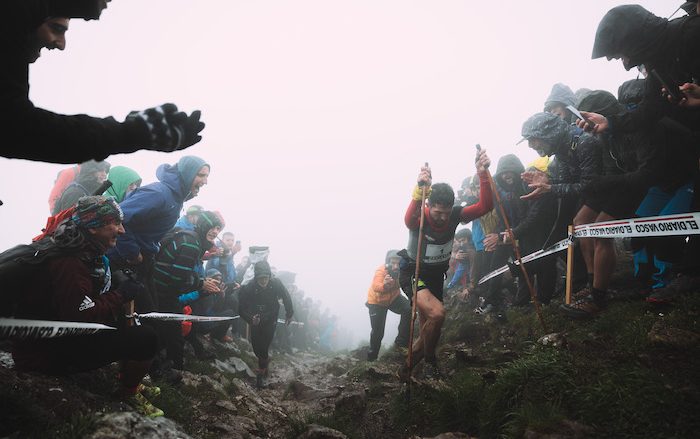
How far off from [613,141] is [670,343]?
130 inches

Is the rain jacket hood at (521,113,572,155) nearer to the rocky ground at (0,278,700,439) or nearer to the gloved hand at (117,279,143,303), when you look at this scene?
the rocky ground at (0,278,700,439)

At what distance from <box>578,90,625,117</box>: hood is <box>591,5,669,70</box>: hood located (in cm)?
84

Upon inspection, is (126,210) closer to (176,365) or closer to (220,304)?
(176,365)

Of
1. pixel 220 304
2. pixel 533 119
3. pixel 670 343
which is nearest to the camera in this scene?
pixel 670 343

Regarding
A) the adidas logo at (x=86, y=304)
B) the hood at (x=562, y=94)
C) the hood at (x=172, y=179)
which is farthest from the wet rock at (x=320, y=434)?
the hood at (x=562, y=94)

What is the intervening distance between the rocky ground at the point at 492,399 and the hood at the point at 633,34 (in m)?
3.15

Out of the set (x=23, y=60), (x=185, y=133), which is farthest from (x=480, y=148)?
(x=23, y=60)

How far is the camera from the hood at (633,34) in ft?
13.8

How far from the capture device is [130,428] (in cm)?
300

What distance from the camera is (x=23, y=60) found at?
6.24 feet

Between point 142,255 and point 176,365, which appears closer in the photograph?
point 142,255

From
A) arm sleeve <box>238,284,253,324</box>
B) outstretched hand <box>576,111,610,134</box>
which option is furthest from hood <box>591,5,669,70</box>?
arm sleeve <box>238,284,253,324</box>

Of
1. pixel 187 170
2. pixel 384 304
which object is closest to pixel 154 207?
pixel 187 170

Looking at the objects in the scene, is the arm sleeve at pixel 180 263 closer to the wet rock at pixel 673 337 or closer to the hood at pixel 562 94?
the wet rock at pixel 673 337
